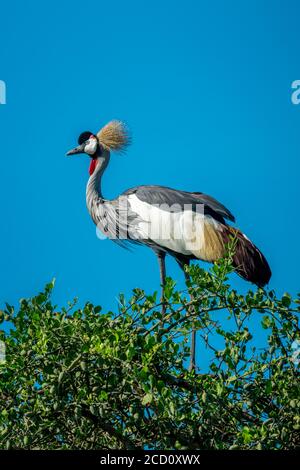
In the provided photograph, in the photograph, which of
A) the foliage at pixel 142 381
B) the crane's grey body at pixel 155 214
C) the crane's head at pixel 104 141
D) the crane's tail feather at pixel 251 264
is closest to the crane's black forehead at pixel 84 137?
the crane's head at pixel 104 141

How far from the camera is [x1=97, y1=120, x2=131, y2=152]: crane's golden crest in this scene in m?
10.2

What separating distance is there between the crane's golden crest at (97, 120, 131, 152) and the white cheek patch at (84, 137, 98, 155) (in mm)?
94

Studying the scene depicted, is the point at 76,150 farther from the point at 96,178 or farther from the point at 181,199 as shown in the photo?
the point at 181,199

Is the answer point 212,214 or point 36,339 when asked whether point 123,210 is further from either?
point 36,339

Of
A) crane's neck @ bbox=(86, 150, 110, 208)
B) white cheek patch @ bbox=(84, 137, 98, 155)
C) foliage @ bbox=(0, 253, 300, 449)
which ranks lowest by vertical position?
foliage @ bbox=(0, 253, 300, 449)

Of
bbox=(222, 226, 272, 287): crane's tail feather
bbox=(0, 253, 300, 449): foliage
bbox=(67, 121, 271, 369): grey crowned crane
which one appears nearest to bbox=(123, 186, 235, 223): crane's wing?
bbox=(67, 121, 271, 369): grey crowned crane

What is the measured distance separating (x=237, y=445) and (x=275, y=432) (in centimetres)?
23

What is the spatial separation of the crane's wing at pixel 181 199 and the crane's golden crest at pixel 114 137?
1513mm

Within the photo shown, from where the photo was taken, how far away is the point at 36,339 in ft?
15.5

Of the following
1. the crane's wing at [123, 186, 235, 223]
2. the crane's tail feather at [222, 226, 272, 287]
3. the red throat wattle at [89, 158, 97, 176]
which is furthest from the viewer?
the red throat wattle at [89, 158, 97, 176]

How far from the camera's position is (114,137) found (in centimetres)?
1028

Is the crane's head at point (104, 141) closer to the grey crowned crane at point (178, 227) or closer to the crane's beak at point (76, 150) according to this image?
the crane's beak at point (76, 150)

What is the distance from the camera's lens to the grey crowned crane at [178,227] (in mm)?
7801

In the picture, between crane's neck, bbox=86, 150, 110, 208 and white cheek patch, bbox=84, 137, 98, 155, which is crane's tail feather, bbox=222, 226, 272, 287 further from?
white cheek patch, bbox=84, 137, 98, 155
